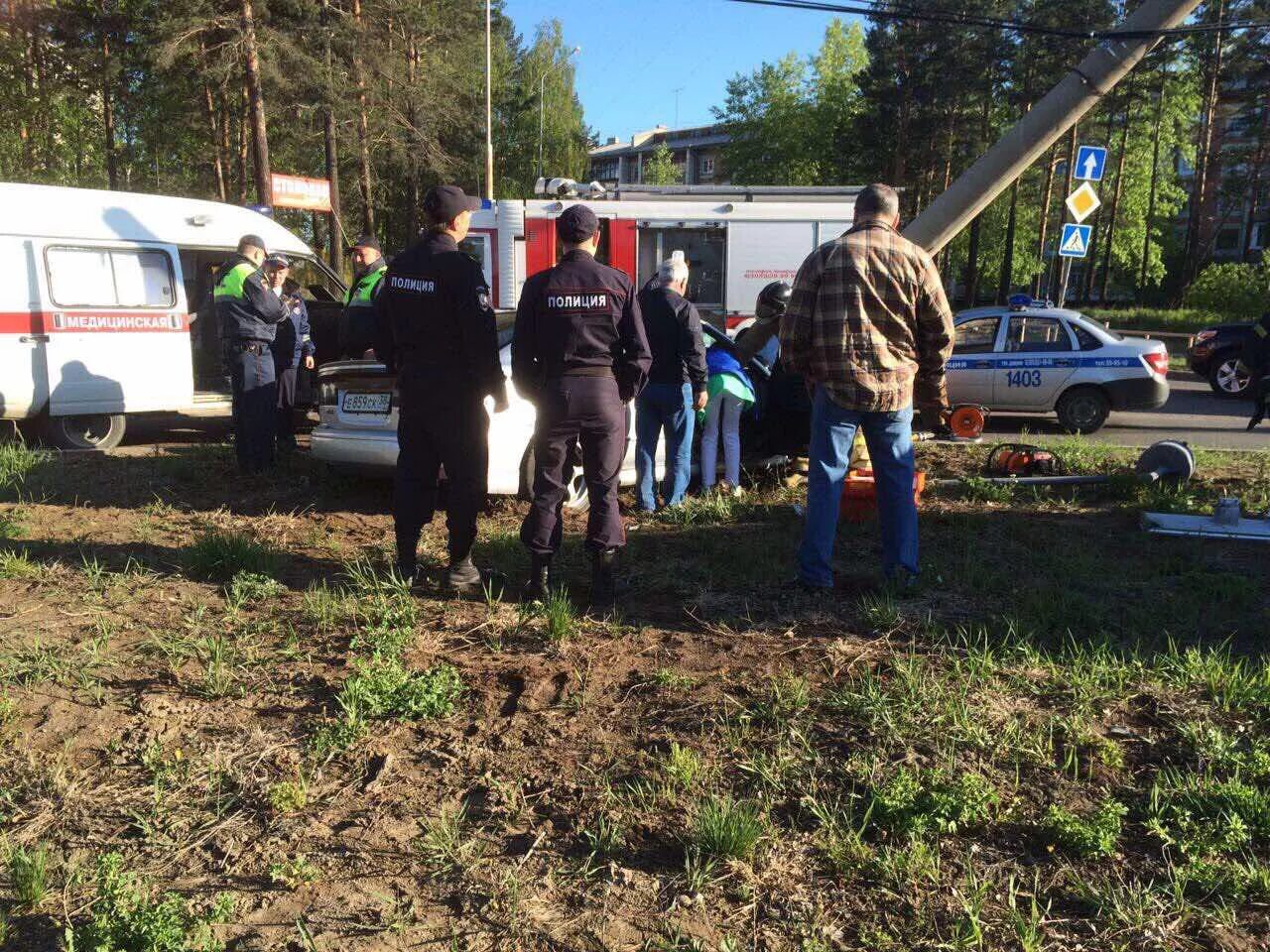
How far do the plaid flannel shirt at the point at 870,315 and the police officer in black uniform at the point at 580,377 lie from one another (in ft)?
2.83

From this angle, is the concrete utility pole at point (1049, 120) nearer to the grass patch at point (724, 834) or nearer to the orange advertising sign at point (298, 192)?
the grass patch at point (724, 834)

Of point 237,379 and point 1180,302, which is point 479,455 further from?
point 1180,302

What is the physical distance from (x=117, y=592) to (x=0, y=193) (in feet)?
19.4

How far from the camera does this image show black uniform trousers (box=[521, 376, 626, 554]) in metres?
4.48

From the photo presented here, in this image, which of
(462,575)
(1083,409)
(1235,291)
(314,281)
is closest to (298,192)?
(314,281)

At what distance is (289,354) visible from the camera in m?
8.50

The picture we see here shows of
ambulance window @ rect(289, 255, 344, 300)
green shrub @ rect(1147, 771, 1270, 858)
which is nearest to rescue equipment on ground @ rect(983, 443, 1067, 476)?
green shrub @ rect(1147, 771, 1270, 858)

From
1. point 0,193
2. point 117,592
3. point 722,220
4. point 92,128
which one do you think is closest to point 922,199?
point 722,220

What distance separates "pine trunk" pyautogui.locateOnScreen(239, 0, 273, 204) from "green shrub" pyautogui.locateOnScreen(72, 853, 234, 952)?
69.4 ft

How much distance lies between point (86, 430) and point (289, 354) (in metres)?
2.72

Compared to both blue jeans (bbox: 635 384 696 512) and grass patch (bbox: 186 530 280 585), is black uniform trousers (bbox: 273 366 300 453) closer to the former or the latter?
grass patch (bbox: 186 530 280 585)

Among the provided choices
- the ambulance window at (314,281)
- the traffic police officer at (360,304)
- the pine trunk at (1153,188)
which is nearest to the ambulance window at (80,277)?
the ambulance window at (314,281)

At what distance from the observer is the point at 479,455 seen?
477 centimetres

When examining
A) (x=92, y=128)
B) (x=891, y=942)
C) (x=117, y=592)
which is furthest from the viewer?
(x=92, y=128)
